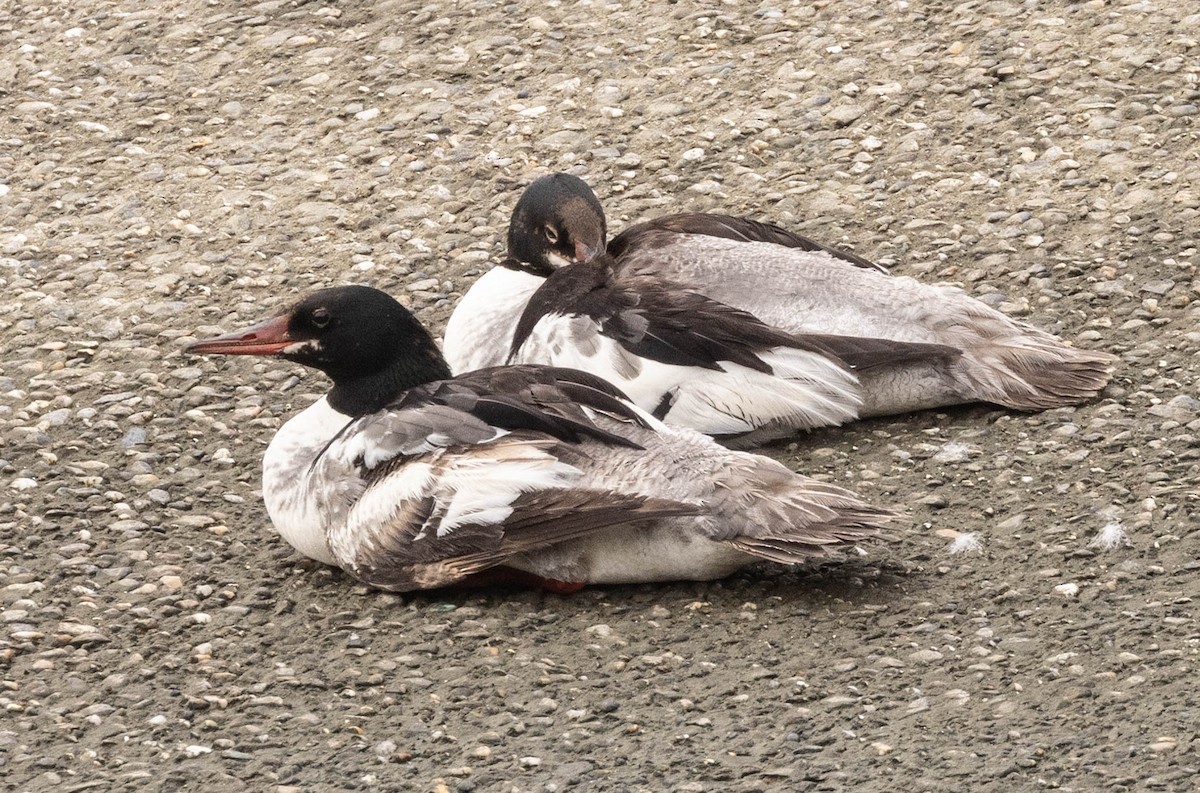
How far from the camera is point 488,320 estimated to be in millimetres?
6613

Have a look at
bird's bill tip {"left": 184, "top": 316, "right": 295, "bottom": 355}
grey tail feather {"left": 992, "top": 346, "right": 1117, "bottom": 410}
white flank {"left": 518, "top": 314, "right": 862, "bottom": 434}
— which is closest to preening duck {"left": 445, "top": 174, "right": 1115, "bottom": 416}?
grey tail feather {"left": 992, "top": 346, "right": 1117, "bottom": 410}

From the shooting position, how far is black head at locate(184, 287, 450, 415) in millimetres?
5641

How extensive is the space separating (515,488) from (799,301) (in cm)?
165

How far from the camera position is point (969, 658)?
4.79 metres

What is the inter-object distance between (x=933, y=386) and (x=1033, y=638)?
4.80ft

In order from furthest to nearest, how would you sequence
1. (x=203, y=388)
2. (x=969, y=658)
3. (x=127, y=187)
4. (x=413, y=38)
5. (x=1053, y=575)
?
1. (x=413, y=38)
2. (x=127, y=187)
3. (x=203, y=388)
4. (x=1053, y=575)
5. (x=969, y=658)

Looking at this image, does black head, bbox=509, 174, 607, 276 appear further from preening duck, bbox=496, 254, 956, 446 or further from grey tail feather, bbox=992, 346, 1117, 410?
grey tail feather, bbox=992, 346, 1117, 410

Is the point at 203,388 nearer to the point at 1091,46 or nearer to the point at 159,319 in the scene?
the point at 159,319

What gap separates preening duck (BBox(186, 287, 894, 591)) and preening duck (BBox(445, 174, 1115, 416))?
887 mm

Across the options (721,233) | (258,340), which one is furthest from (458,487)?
(721,233)

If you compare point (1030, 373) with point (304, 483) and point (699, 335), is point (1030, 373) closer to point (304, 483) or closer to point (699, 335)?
point (699, 335)

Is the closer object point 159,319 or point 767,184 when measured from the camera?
point 159,319

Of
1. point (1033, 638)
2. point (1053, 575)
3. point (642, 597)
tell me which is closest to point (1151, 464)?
point (1053, 575)

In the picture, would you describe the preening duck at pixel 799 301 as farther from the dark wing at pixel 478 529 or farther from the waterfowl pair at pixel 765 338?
the dark wing at pixel 478 529
